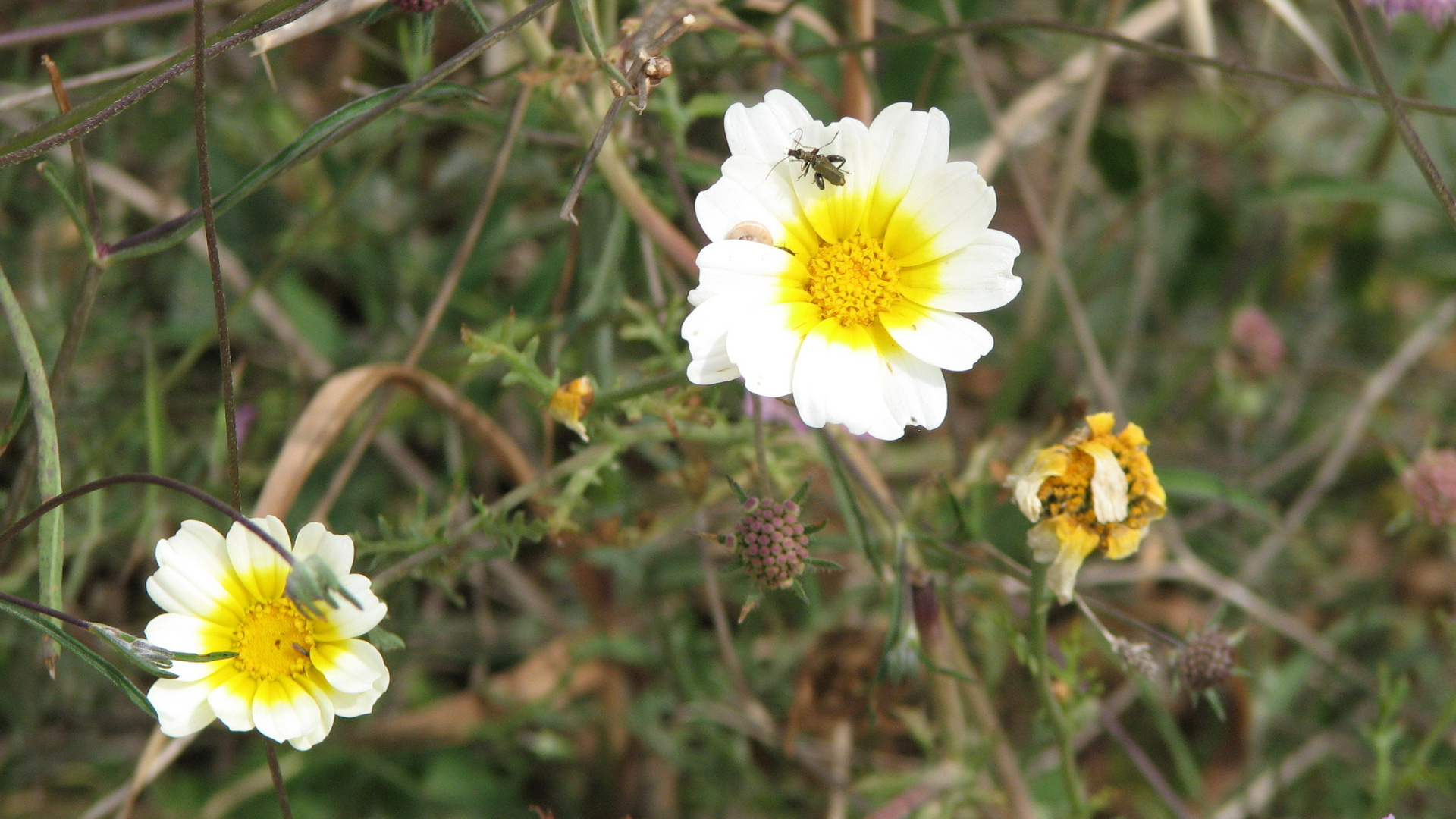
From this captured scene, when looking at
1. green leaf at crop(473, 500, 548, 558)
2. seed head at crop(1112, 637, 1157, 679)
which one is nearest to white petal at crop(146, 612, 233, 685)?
green leaf at crop(473, 500, 548, 558)

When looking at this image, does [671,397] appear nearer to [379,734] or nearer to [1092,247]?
[379,734]

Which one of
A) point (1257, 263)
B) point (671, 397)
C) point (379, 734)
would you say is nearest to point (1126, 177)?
point (1257, 263)

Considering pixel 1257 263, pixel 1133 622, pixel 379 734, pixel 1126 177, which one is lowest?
pixel 1133 622

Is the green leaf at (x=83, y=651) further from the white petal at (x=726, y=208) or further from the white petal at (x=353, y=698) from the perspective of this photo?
the white petal at (x=726, y=208)

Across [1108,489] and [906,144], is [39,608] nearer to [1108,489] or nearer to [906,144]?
[906,144]

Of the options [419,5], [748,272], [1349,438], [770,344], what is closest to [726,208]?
[748,272]
